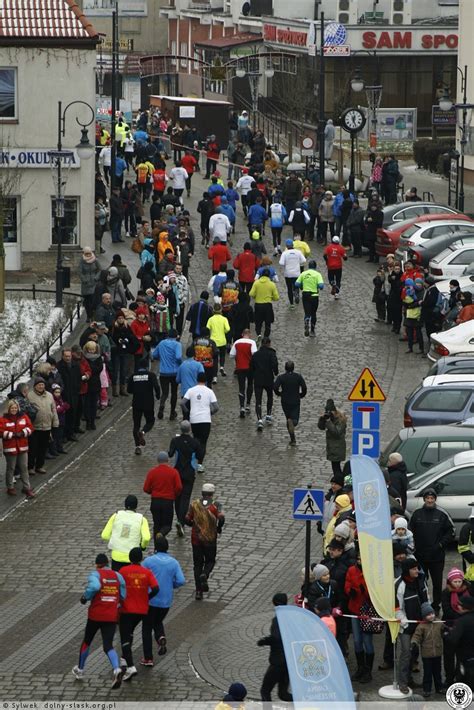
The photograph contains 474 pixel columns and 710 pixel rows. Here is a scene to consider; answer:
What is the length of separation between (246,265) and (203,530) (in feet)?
50.4

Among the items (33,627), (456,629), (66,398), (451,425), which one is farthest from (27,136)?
(456,629)

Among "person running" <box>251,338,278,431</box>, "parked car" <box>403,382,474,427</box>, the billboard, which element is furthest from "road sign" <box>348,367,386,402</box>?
the billboard

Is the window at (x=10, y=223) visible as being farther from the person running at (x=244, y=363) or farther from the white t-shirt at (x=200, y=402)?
the white t-shirt at (x=200, y=402)

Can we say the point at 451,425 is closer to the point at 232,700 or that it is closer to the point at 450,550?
the point at 450,550

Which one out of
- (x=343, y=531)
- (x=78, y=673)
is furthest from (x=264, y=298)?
(x=78, y=673)

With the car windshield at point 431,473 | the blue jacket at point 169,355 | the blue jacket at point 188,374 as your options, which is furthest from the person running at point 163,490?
the blue jacket at point 169,355

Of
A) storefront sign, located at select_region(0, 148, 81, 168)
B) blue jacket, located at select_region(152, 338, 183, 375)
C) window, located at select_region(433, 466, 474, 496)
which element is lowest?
window, located at select_region(433, 466, 474, 496)

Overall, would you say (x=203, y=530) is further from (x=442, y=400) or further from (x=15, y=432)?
(x=442, y=400)

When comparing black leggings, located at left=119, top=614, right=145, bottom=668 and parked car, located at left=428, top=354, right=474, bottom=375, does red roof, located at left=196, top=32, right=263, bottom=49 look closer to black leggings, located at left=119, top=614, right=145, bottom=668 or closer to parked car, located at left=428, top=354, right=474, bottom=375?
parked car, located at left=428, top=354, right=474, bottom=375

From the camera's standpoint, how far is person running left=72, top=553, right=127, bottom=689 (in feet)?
55.2

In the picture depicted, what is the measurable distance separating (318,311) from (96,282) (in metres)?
5.37

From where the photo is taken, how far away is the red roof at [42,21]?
39.8 m

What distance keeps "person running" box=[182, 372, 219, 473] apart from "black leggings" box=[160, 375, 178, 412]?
257 centimetres

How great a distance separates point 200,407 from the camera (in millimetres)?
24250
